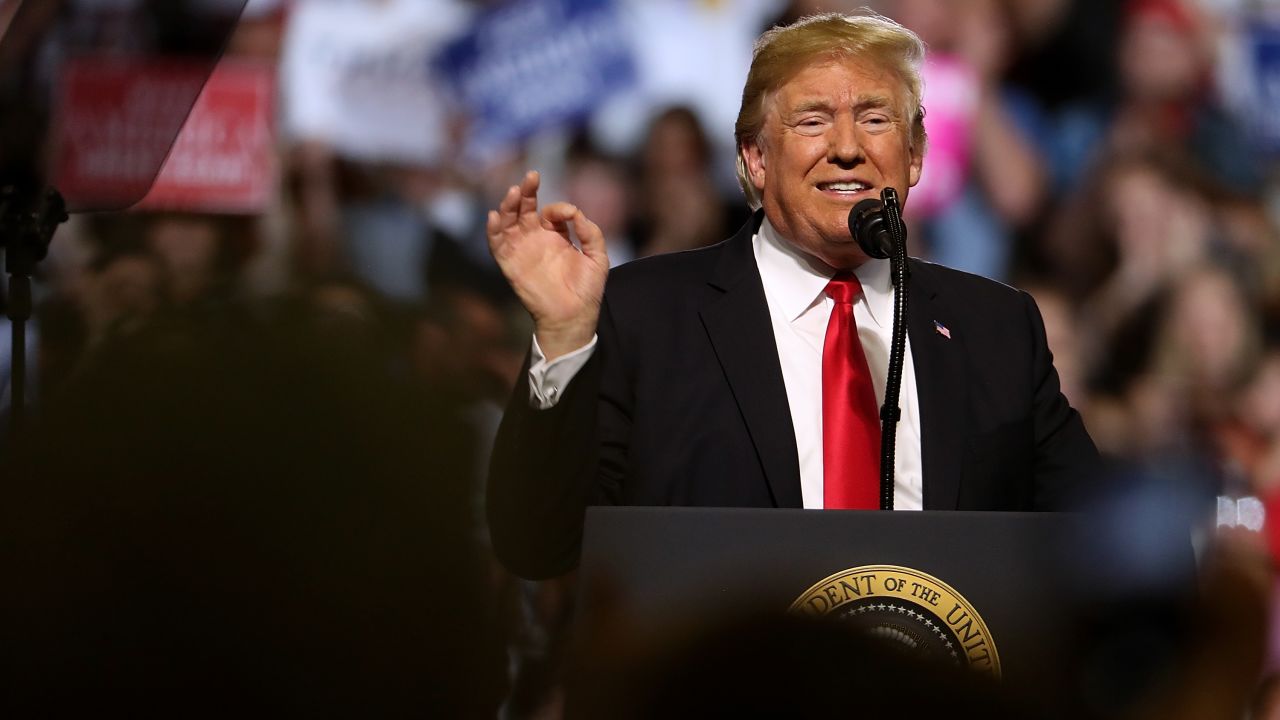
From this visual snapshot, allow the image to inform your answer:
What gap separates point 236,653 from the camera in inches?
26.7

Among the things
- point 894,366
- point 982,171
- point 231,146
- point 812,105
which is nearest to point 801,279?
point 812,105

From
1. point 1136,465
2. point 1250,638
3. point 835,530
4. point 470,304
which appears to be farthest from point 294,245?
Result: point 1250,638

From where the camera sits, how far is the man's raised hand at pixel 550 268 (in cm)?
185

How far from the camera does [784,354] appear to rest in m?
2.12

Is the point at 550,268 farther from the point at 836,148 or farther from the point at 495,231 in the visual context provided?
the point at 836,148

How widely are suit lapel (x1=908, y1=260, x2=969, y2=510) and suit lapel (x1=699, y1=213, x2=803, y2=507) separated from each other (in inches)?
7.5

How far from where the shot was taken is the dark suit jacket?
72.6 inches

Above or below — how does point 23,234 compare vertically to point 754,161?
below

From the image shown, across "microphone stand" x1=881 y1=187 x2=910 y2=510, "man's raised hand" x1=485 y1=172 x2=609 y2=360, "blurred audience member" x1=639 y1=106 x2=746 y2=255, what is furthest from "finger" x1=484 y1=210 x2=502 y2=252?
"blurred audience member" x1=639 y1=106 x2=746 y2=255

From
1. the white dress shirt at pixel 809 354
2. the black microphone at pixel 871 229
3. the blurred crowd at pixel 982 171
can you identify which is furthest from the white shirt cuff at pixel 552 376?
the blurred crowd at pixel 982 171

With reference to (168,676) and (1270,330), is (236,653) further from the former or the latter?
(1270,330)

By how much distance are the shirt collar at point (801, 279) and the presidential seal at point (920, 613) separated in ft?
2.63

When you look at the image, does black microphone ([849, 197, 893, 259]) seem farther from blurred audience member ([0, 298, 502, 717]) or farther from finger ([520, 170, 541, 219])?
blurred audience member ([0, 298, 502, 717])

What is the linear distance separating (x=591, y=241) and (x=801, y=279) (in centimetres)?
49
